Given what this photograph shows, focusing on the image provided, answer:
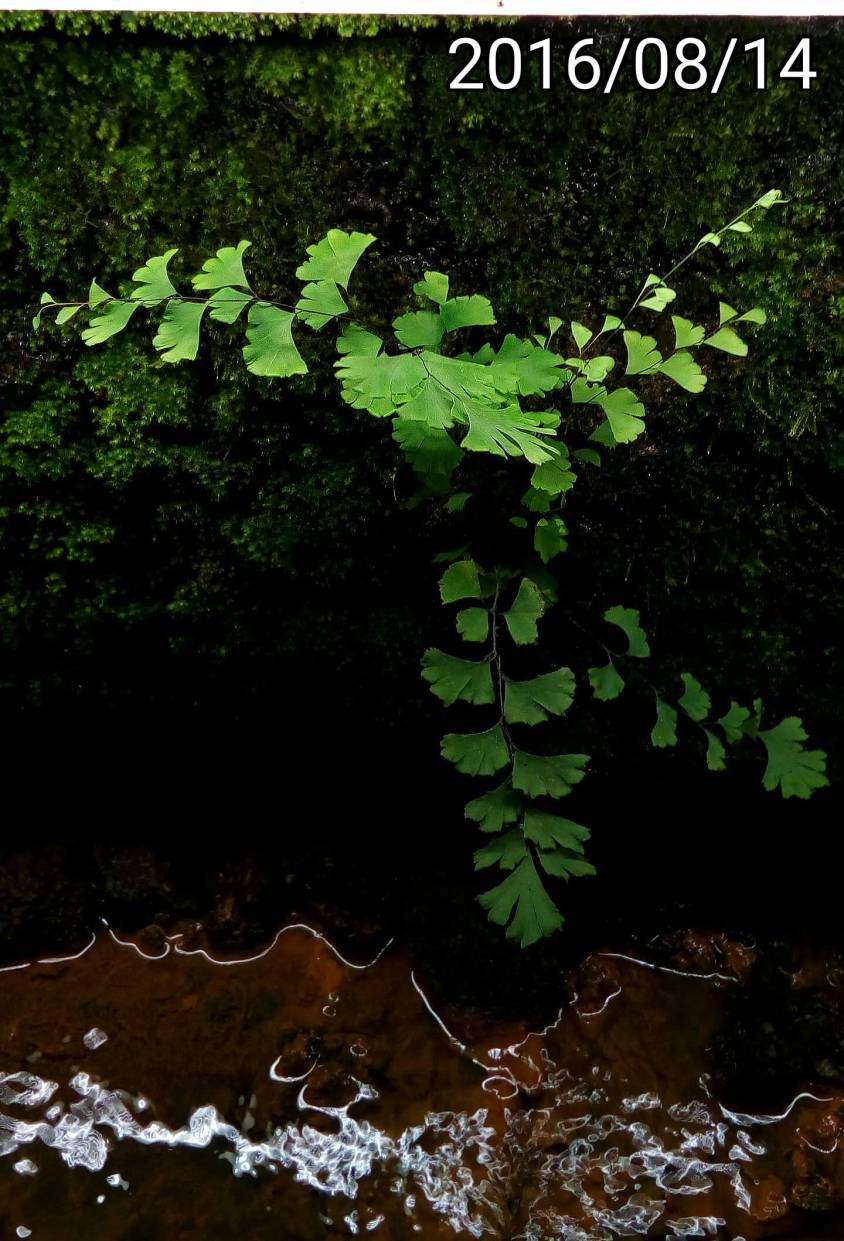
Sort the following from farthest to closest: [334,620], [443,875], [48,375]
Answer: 1. [443,875]
2. [334,620]
3. [48,375]

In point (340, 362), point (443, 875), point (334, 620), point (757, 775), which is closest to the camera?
point (340, 362)

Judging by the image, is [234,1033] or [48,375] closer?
[48,375]

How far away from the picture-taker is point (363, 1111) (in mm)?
2105

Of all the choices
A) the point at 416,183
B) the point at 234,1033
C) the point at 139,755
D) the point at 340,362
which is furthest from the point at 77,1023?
the point at 416,183

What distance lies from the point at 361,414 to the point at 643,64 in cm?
90

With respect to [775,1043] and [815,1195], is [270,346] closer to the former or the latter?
[775,1043]

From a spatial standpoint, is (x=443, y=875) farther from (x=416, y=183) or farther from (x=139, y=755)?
(x=416, y=183)

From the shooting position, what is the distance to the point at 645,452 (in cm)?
188

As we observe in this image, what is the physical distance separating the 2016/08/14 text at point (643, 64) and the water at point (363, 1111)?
2091mm

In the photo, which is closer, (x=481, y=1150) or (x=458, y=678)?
(x=458, y=678)

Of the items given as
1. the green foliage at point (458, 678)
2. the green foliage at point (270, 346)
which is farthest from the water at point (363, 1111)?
the green foliage at point (270, 346)

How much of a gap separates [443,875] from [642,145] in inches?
69.9

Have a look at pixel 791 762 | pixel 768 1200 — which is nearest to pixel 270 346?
pixel 791 762

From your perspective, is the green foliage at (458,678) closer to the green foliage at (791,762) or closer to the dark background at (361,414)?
the dark background at (361,414)
